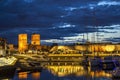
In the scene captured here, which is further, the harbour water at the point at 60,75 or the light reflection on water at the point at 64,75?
the light reflection on water at the point at 64,75

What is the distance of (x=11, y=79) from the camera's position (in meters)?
65.2

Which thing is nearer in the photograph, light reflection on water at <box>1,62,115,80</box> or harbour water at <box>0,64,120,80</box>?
harbour water at <box>0,64,120,80</box>

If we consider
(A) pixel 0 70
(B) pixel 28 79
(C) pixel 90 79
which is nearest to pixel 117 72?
(C) pixel 90 79

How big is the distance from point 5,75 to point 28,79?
171 inches

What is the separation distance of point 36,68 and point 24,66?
3.25 meters

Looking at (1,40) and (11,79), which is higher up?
(1,40)

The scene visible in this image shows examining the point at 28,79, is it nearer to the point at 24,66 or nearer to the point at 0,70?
the point at 0,70

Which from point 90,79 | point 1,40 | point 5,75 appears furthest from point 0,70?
point 1,40

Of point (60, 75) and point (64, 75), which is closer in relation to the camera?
point (64, 75)

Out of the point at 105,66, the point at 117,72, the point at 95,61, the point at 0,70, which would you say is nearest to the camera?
the point at 117,72

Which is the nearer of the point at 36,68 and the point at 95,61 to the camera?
the point at 36,68

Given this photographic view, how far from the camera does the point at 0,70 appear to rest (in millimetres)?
68062

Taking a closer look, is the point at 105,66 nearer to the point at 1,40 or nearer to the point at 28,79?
the point at 1,40

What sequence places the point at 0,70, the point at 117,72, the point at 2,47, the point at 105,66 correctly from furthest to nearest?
1. the point at 105,66
2. the point at 2,47
3. the point at 0,70
4. the point at 117,72
